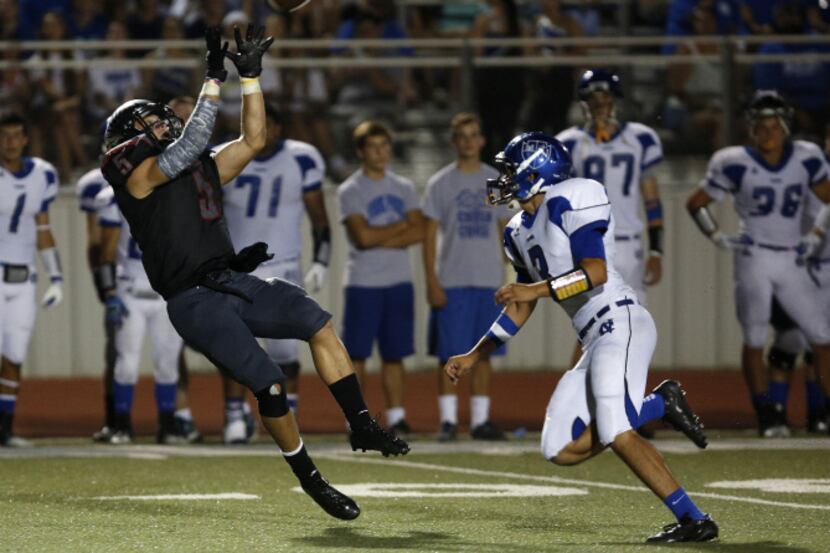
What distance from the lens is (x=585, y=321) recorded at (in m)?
6.50

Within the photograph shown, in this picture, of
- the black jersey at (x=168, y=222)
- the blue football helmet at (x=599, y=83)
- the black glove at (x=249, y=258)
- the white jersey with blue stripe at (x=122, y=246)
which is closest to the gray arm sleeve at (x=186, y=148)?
the black jersey at (x=168, y=222)

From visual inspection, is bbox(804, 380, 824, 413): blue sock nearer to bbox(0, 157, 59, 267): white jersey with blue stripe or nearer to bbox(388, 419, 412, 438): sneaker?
bbox(388, 419, 412, 438): sneaker

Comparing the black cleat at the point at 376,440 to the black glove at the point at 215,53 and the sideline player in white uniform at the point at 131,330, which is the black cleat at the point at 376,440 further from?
the sideline player in white uniform at the point at 131,330

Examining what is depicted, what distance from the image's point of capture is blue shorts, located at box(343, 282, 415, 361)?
10.2 metres

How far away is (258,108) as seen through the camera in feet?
22.2

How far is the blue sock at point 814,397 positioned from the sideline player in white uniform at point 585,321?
391 centimetres

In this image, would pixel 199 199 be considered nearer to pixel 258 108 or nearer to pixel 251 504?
pixel 258 108

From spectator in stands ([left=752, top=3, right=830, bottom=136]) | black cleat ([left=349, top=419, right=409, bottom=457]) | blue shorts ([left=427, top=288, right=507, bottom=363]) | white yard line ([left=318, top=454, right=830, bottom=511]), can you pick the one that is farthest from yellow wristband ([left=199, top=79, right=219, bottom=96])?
spectator in stands ([left=752, top=3, right=830, bottom=136])

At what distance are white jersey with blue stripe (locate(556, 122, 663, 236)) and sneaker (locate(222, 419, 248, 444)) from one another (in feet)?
7.73

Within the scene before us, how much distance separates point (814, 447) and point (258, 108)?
4.10 metres

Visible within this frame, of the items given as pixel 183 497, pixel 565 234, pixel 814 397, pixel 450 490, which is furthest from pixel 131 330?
pixel 565 234

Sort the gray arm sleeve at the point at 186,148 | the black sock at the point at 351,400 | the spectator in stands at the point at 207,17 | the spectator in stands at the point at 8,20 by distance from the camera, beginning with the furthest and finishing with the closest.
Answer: the spectator in stands at the point at 207,17 → the spectator in stands at the point at 8,20 → the black sock at the point at 351,400 → the gray arm sleeve at the point at 186,148

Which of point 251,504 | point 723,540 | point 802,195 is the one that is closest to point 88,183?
point 251,504

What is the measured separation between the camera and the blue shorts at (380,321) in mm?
10203
